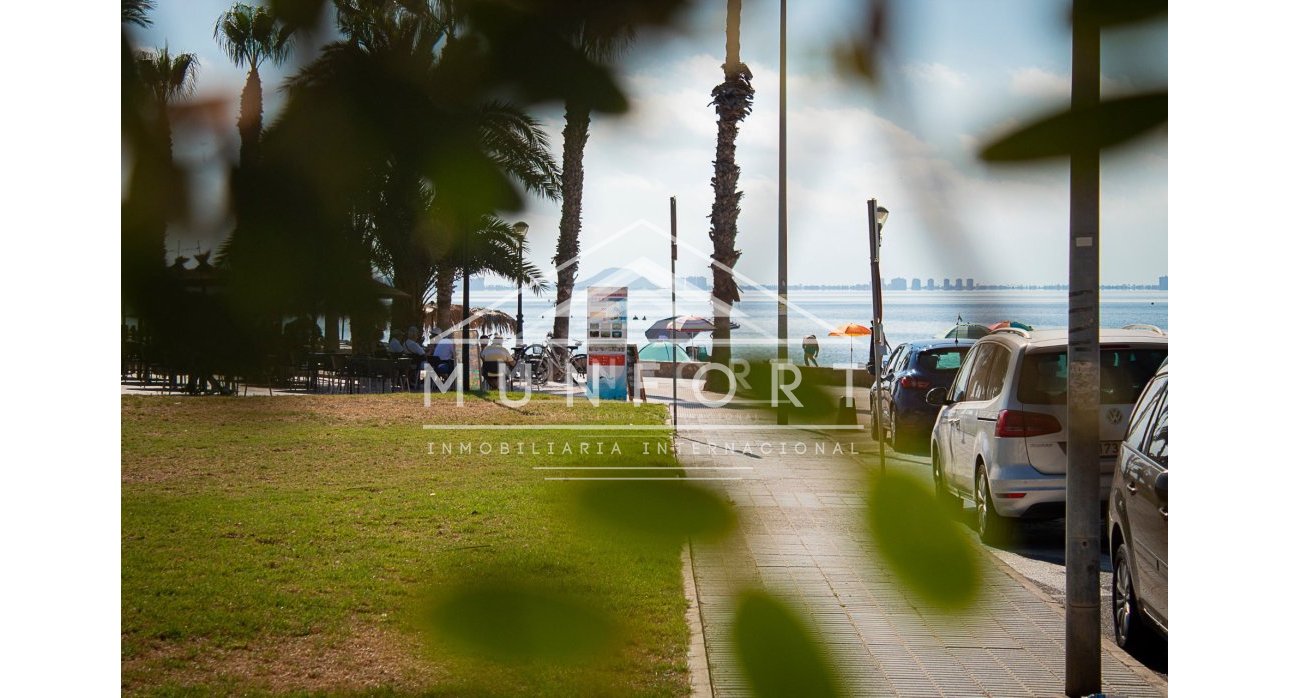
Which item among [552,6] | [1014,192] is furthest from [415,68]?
[1014,192]

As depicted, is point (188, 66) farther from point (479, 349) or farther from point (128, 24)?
point (479, 349)

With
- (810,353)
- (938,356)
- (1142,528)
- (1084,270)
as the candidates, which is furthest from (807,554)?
(1142,528)

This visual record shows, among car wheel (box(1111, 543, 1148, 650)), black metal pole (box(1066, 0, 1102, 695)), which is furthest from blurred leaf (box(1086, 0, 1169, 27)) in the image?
car wheel (box(1111, 543, 1148, 650))

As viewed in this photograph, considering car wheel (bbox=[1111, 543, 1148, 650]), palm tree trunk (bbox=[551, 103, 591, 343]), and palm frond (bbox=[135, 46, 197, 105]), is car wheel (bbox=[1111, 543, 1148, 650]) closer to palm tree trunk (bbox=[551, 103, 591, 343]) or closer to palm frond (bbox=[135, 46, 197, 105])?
palm tree trunk (bbox=[551, 103, 591, 343])

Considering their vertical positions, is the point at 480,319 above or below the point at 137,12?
below

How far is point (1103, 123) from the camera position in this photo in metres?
0.54

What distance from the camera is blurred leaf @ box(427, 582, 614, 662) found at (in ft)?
1.94

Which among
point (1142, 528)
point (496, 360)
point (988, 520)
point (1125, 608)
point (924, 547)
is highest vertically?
point (496, 360)

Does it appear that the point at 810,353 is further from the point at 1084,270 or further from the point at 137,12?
the point at 137,12

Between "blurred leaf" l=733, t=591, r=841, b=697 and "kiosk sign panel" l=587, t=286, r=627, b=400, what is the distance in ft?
0.58

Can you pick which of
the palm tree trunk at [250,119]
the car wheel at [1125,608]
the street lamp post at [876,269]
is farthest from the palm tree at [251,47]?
the car wheel at [1125,608]

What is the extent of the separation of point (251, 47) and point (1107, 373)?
1.20 meters

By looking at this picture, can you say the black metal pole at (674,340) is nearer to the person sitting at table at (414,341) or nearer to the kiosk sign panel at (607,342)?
the kiosk sign panel at (607,342)

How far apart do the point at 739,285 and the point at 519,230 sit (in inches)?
5.1
